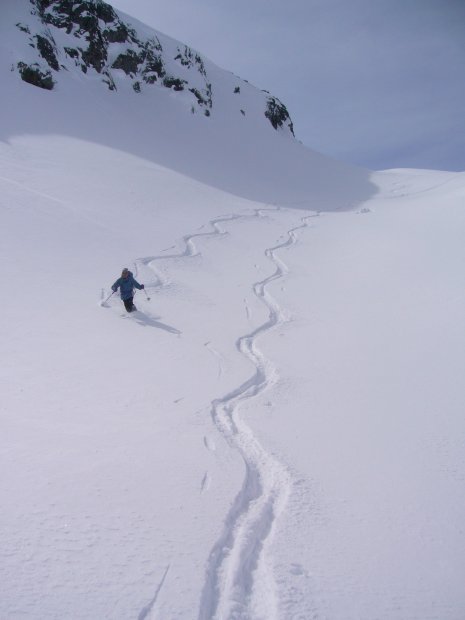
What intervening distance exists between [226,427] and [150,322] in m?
4.05

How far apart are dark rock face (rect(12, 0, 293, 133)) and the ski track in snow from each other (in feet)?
108

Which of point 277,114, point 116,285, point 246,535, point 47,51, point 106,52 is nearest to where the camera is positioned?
point 246,535

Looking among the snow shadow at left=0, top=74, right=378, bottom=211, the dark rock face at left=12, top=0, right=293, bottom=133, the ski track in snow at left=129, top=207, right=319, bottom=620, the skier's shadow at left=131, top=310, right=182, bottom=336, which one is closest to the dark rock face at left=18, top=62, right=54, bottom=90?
the dark rock face at left=12, top=0, right=293, bottom=133

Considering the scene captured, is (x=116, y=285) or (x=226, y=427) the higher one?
(x=116, y=285)

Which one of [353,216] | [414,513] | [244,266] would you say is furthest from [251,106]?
[414,513]

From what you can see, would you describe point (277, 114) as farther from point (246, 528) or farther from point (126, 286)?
point (246, 528)

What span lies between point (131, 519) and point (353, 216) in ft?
70.9

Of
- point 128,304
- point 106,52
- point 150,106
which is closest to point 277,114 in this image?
point 150,106

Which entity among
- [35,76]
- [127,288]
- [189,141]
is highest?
[35,76]

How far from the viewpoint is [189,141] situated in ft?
113

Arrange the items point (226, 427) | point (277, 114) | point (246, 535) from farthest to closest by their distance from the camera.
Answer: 1. point (277, 114)
2. point (226, 427)
3. point (246, 535)

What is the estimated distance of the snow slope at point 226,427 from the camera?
122 inches

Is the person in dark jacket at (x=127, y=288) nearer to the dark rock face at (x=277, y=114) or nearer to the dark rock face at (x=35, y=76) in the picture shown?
the dark rock face at (x=35, y=76)

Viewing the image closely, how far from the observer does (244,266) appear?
13.5 m
